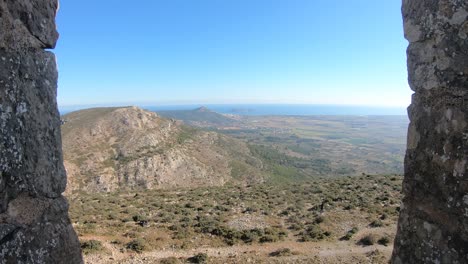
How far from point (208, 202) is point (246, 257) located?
11.0 metres

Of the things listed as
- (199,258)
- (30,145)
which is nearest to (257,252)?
(199,258)

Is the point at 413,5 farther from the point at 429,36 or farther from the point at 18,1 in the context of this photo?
the point at 18,1

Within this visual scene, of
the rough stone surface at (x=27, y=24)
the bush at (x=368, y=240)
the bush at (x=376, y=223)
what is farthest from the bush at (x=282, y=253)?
the rough stone surface at (x=27, y=24)

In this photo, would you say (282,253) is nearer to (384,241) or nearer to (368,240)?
(368,240)

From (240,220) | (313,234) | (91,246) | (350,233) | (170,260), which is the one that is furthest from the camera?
(240,220)

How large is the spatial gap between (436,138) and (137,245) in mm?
13776

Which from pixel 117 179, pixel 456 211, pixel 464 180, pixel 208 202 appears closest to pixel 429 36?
pixel 464 180

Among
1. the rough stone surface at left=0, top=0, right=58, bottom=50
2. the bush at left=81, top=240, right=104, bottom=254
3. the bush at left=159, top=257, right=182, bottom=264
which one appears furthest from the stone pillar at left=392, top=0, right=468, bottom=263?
the bush at left=81, top=240, right=104, bottom=254

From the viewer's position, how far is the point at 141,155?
184 ft

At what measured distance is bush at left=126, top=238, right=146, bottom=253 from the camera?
13966mm

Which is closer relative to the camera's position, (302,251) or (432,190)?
(432,190)

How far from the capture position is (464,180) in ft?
7.75

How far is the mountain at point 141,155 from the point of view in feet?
162

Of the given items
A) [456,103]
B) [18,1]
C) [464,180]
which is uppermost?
[18,1]
